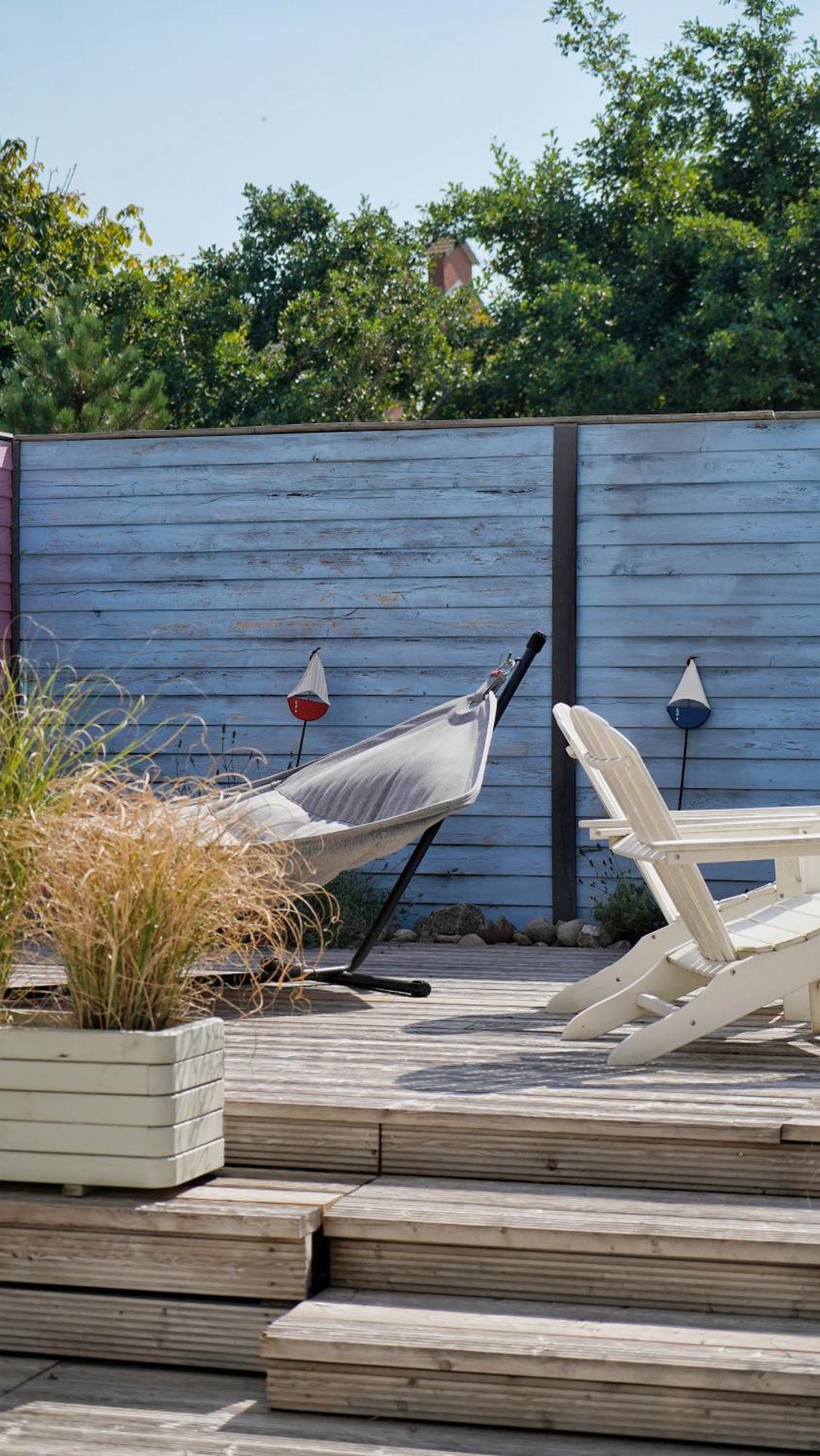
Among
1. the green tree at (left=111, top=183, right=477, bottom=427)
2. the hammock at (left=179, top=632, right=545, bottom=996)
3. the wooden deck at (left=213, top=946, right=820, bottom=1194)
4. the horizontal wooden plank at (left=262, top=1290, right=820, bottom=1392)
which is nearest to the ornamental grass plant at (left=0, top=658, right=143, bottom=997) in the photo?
the wooden deck at (left=213, top=946, right=820, bottom=1194)

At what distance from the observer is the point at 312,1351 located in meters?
2.57

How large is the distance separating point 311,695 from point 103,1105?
404 cm

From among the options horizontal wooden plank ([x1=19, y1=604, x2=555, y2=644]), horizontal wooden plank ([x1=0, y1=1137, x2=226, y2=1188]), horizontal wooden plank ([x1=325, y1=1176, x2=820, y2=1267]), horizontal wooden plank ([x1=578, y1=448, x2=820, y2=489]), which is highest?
horizontal wooden plank ([x1=578, y1=448, x2=820, y2=489])

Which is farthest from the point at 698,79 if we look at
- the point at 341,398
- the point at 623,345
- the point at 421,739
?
the point at 421,739

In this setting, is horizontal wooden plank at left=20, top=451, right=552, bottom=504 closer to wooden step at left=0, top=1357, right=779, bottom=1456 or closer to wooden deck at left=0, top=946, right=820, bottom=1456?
wooden deck at left=0, top=946, right=820, bottom=1456

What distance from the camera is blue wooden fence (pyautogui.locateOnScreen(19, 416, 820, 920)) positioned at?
21.7 ft

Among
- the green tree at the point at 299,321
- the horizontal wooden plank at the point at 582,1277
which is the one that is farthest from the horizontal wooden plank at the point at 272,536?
the green tree at the point at 299,321

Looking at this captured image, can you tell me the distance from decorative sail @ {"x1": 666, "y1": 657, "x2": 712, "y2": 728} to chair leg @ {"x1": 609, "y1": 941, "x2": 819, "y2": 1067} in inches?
115

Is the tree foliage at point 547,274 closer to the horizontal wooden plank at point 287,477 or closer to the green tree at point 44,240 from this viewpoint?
the green tree at point 44,240

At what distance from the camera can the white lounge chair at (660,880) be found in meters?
4.18

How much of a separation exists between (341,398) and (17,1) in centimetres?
529

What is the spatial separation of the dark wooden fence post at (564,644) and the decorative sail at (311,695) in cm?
103

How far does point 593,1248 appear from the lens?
272 centimetres

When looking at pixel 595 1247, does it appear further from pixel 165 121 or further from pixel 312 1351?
pixel 165 121
